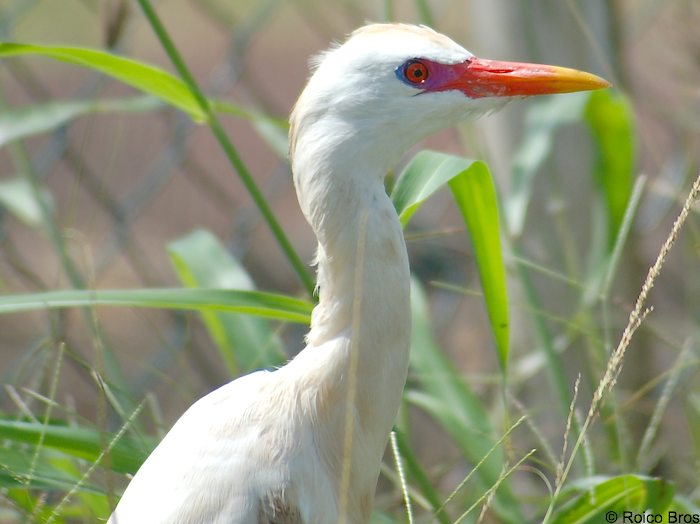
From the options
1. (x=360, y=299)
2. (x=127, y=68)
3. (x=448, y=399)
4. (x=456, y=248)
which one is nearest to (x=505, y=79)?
(x=360, y=299)

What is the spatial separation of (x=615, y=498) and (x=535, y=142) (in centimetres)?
48

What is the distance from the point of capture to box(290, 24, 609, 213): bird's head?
82 centimetres

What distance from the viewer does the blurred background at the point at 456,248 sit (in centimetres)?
112

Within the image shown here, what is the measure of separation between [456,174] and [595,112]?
15.4 inches

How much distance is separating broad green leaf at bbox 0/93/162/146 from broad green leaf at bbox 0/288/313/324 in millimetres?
334

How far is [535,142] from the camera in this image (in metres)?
1.21

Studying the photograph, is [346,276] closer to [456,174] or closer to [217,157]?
[456,174]

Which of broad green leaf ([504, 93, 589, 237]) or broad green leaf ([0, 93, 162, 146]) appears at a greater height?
broad green leaf ([0, 93, 162, 146])

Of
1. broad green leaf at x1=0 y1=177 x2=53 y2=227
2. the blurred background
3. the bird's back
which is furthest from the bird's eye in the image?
broad green leaf at x1=0 y1=177 x2=53 y2=227

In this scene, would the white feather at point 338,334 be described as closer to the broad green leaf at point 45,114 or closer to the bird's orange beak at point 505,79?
the bird's orange beak at point 505,79

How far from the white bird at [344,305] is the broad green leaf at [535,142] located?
0.96 ft

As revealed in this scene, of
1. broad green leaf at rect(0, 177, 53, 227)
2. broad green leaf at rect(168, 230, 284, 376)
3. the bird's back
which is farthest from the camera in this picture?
broad green leaf at rect(0, 177, 53, 227)

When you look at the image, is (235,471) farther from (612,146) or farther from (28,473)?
(612,146)

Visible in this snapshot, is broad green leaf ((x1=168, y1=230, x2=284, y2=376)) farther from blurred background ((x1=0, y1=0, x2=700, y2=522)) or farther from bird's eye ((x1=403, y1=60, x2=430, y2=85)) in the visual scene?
bird's eye ((x1=403, y1=60, x2=430, y2=85))
